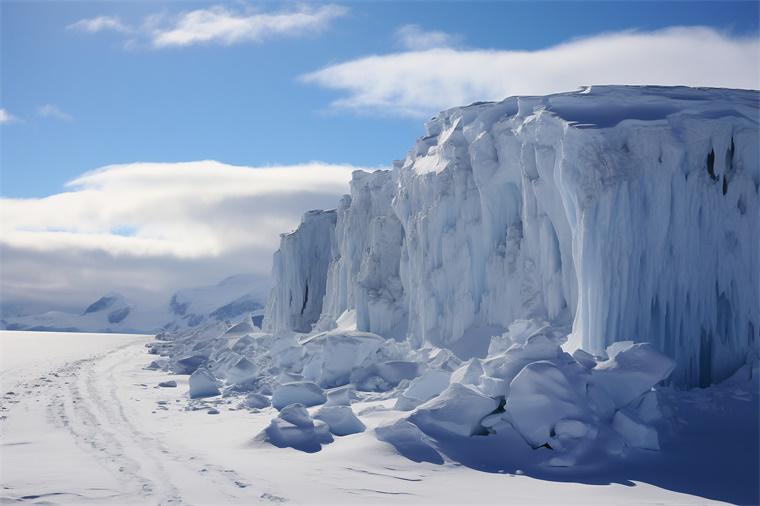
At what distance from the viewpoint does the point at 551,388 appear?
11.9 metres

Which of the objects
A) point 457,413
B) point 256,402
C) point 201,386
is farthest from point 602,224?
point 201,386

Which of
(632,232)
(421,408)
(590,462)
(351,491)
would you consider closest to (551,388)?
(590,462)

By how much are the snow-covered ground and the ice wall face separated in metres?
30.9

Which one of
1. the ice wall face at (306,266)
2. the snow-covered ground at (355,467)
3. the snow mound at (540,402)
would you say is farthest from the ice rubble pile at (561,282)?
the ice wall face at (306,266)

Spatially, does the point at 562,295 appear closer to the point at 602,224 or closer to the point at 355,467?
the point at 602,224

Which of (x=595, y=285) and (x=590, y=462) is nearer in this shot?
(x=590, y=462)

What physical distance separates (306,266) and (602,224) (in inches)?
1312

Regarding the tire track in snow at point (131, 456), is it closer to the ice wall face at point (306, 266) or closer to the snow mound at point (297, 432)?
the snow mound at point (297, 432)

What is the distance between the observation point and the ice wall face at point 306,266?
4669 cm

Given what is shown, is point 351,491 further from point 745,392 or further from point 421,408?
point 745,392

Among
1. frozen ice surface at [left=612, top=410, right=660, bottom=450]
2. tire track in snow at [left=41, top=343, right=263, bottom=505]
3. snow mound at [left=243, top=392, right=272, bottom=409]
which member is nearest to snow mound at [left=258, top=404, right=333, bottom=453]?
tire track in snow at [left=41, top=343, right=263, bottom=505]

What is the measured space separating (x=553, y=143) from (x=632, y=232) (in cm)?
379

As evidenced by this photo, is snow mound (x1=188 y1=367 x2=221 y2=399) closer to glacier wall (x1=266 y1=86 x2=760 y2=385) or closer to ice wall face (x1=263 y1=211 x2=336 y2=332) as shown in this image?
glacier wall (x1=266 y1=86 x2=760 y2=385)

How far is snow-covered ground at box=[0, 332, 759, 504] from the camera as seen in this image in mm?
9625
